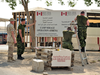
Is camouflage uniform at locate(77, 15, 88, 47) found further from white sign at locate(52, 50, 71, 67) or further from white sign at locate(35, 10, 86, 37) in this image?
white sign at locate(35, 10, 86, 37)

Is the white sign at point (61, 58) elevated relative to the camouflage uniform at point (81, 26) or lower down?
lower down

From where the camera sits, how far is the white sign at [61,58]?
249 inches

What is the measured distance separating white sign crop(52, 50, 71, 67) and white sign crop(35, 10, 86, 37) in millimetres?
3660

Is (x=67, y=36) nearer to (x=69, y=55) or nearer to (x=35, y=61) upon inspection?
(x=69, y=55)

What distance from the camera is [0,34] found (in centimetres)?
2242

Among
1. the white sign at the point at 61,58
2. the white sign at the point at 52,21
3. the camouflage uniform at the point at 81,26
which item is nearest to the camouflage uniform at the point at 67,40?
the camouflage uniform at the point at 81,26

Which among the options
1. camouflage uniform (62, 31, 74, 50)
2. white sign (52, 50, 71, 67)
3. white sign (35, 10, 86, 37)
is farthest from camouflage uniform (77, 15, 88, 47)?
white sign (35, 10, 86, 37)

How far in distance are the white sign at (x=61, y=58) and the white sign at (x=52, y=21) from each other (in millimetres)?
3660

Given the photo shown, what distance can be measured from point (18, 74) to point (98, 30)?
10.6m

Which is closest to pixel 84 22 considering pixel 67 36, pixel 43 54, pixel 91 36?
pixel 67 36

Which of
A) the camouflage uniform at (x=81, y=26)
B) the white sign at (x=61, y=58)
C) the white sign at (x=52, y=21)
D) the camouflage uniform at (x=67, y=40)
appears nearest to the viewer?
the white sign at (x=61, y=58)

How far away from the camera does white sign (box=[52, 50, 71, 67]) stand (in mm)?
6312

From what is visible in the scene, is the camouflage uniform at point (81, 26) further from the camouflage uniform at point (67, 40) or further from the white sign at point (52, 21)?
the white sign at point (52, 21)

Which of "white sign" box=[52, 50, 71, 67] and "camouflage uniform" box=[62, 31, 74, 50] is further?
"camouflage uniform" box=[62, 31, 74, 50]
